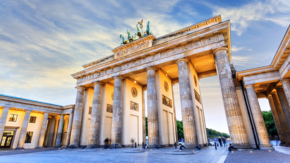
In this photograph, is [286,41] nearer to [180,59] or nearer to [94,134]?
[180,59]

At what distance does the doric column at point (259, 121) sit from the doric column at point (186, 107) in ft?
18.4

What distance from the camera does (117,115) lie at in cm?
2058

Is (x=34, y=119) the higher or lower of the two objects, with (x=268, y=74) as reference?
lower

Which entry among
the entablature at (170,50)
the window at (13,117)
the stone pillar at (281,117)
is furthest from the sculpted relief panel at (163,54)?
the window at (13,117)

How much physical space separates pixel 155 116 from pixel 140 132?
8.30 m

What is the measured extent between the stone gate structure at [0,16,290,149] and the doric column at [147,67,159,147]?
0.35 ft

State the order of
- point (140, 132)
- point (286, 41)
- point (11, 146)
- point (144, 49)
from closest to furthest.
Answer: point (286, 41) < point (144, 49) < point (140, 132) < point (11, 146)

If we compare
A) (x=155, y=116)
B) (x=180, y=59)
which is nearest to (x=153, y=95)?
(x=155, y=116)

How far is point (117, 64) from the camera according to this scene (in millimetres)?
23000

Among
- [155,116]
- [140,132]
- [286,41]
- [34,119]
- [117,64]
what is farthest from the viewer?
[34,119]

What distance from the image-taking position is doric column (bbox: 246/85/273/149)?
13.2m

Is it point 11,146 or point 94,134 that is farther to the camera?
point 11,146

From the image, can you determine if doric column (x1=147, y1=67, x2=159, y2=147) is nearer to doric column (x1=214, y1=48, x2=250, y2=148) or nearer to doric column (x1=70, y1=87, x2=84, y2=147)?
doric column (x1=214, y1=48, x2=250, y2=148)

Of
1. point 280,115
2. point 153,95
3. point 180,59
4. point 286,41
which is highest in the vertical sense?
point 180,59
